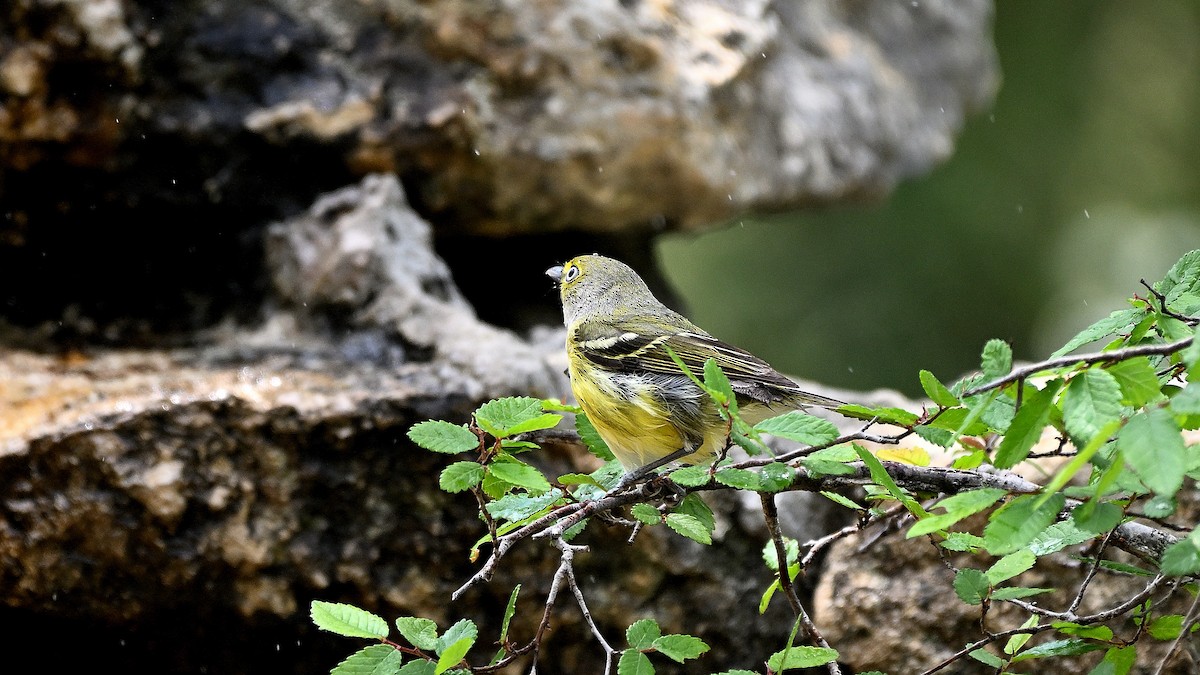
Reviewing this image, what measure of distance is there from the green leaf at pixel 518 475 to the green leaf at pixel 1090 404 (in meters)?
1.04

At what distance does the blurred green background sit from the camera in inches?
398

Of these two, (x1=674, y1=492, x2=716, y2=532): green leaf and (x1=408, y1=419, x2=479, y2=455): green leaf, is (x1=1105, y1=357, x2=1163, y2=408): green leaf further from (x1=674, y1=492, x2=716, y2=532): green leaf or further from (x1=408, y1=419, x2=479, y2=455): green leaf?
(x1=408, y1=419, x2=479, y2=455): green leaf

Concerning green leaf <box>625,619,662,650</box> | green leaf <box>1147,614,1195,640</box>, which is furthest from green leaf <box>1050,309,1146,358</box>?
green leaf <box>625,619,662,650</box>

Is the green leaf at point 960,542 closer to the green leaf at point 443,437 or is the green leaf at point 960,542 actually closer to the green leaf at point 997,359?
the green leaf at point 997,359

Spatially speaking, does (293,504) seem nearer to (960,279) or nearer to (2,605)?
(2,605)

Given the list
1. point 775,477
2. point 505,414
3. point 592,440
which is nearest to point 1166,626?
point 775,477

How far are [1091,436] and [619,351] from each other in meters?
1.84

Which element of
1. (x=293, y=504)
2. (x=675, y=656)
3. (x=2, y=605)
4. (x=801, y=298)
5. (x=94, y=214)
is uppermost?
(x=94, y=214)

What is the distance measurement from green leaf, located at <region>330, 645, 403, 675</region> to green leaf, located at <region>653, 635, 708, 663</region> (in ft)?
1.72

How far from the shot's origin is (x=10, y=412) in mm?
3490

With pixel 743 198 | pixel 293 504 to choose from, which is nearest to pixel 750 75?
pixel 743 198

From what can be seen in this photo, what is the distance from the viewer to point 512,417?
2324mm

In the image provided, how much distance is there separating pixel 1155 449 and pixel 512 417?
120 cm

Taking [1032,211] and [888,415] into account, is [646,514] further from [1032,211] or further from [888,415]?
[1032,211]
